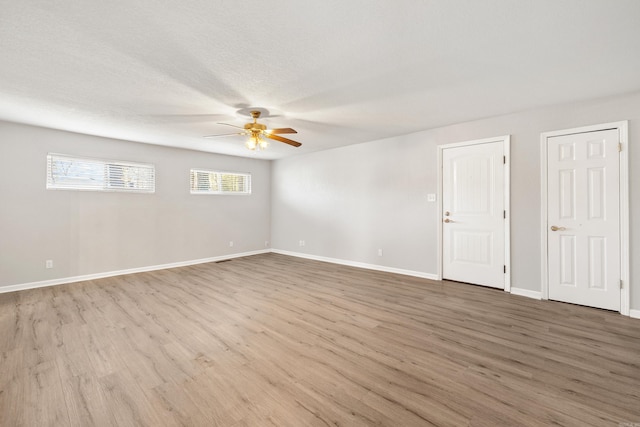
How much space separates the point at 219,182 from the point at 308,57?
482 centimetres

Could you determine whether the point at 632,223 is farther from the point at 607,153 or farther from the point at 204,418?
the point at 204,418

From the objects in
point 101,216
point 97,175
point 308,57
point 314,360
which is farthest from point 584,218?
point 97,175

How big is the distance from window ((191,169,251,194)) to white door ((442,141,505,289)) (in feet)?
15.7

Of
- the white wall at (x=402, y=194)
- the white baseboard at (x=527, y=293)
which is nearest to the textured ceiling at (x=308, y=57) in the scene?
the white wall at (x=402, y=194)

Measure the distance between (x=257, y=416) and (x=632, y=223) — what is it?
170 inches

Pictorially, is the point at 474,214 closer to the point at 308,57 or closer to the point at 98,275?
the point at 308,57

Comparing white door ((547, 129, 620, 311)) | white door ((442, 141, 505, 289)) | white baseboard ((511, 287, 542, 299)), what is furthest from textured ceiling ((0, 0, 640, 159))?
white baseboard ((511, 287, 542, 299))

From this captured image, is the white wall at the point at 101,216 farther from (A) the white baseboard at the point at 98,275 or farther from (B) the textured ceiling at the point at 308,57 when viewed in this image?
(B) the textured ceiling at the point at 308,57

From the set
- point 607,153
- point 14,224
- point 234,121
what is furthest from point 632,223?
point 14,224

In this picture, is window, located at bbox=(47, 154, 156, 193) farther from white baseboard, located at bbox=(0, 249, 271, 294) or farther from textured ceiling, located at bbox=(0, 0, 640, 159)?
white baseboard, located at bbox=(0, 249, 271, 294)

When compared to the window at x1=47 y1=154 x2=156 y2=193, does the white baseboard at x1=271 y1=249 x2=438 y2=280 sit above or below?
below

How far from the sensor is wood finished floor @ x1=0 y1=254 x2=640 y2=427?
1.63 metres

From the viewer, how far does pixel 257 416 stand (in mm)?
1598

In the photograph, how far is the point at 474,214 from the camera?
13.6ft
